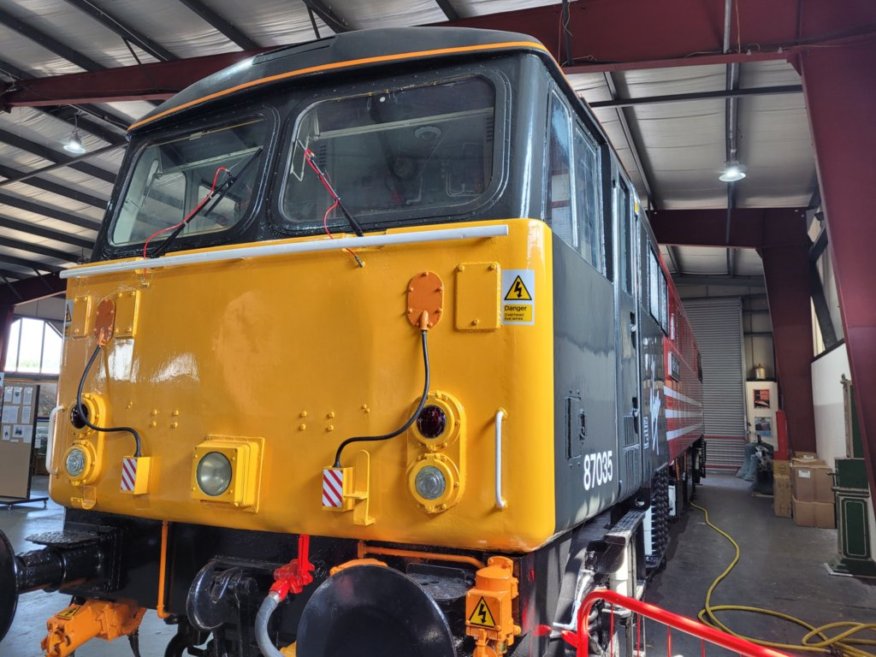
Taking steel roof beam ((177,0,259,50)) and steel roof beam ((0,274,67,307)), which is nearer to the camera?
steel roof beam ((177,0,259,50))

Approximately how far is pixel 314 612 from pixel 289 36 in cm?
722

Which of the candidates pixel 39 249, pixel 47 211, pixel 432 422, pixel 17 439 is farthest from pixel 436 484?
pixel 39 249

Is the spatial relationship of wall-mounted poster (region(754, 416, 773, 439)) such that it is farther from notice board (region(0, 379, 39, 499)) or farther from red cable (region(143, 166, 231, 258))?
red cable (region(143, 166, 231, 258))

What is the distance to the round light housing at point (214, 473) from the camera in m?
2.47

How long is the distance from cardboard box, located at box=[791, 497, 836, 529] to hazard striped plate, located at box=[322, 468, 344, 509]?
1075 centimetres

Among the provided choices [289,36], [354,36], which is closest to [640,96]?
[289,36]

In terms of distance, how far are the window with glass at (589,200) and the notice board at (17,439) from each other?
437 inches

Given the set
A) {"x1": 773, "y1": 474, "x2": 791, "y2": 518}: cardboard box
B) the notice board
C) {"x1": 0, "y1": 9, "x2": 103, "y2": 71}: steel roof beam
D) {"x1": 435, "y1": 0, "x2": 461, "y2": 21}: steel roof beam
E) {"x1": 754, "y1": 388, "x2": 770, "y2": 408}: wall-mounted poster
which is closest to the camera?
{"x1": 435, "y1": 0, "x2": 461, "y2": 21}: steel roof beam

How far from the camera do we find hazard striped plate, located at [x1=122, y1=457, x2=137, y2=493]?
105 inches

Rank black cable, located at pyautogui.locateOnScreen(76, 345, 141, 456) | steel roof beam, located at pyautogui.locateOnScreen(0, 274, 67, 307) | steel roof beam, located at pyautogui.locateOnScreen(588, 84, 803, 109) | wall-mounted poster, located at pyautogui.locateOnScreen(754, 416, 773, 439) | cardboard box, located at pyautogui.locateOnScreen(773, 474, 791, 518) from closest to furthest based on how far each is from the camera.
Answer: black cable, located at pyautogui.locateOnScreen(76, 345, 141, 456)
steel roof beam, located at pyautogui.locateOnScreen(588, 84, 803, 109)
cardboard box, located at pyautogui.locateOnScreen(773, 474, 791, 518)
steel roof beam, located at pyautogui.locateOnScreen(0, 274, 67, 307)
wall-mounted poster, located at pyautogui.locateOnScreen(754, 416, 773, 439)

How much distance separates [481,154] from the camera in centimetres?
254

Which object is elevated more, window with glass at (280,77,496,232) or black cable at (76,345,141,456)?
window with glass at (280,77,496,232)

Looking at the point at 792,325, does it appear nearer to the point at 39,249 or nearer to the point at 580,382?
the point at 580,382

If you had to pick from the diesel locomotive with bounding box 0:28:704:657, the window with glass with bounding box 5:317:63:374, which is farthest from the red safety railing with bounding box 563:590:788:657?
the window with glass with bounding box 5:317:63:374
